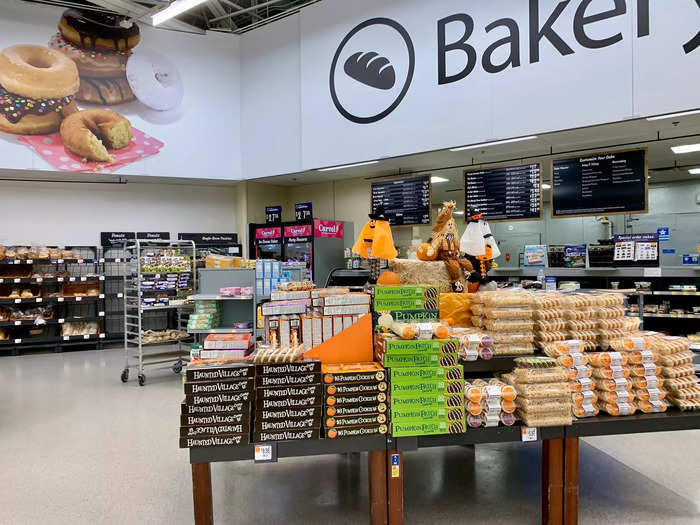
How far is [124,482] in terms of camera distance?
127 inches

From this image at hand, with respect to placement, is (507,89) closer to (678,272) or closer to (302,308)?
(678,272)

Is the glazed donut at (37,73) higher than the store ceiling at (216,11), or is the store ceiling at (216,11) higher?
the store ceiling at (216,11)

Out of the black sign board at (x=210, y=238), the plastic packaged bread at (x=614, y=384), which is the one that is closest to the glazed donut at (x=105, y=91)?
the black sign board at (x=210, y=238)

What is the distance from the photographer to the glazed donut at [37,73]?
7.50 meters

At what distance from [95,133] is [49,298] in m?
2.91

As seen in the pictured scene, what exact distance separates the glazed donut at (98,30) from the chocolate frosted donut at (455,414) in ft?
27.7

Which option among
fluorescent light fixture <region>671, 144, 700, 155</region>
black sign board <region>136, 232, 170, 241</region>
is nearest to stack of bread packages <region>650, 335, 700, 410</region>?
fluorescent light fixture <region>671, 144, 700, 155</region>

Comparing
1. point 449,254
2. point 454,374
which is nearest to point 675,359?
point 454,374

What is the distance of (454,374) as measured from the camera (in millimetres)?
2473

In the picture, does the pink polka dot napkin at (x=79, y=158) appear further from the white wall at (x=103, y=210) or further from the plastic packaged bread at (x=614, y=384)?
the plastic packaged bread at (x=614, y=384)

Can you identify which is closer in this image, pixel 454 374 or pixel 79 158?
pixel 454 374

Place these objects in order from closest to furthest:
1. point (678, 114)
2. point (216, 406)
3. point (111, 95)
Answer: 1. point (216, 406)
2. point (678, 114)
3. point (111, 95)

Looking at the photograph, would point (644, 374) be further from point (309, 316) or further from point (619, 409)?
point (309, 316)

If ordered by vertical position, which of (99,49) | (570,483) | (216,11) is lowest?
(570,483)
